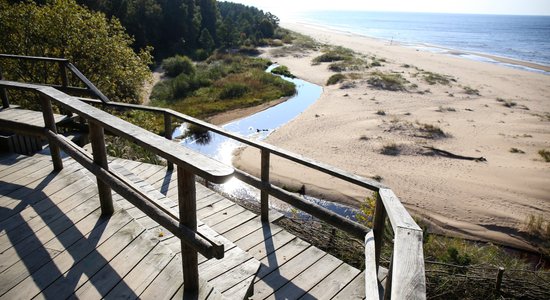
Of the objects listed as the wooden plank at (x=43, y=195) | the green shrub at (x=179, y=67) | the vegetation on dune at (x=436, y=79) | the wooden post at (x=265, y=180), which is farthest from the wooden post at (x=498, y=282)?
the green shrub at (x=179, y=67)

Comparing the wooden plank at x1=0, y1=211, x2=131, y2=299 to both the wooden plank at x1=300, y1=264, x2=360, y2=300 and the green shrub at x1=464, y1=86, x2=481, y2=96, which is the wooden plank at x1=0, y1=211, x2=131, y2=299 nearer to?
the wooden plank at x1=300, y1=264, x2=360, y2=300

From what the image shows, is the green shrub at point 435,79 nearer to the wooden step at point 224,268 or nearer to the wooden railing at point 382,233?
the wooden railing at point 382,233

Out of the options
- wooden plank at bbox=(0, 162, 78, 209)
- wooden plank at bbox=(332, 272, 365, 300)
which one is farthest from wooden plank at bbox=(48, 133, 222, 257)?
wooden plank at bbox=(332, 272, 365, 300)

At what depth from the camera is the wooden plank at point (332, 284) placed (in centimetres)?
362

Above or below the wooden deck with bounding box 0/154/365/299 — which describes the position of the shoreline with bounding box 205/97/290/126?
below

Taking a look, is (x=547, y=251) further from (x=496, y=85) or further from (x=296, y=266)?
(x=496, y=85)

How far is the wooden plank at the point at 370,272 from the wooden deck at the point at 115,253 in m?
0.87

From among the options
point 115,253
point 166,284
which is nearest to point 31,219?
point 115,253

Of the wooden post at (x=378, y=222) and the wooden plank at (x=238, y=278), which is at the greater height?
the wooden post at (x=378, y=222)

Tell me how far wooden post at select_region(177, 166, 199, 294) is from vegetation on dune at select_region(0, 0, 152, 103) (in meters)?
10.9

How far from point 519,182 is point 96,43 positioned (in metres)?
18.3

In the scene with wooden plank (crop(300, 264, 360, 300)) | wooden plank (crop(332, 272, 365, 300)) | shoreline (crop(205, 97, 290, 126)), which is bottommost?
shoreline (crop(205, 97, 290, 126))

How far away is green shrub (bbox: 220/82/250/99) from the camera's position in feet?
108

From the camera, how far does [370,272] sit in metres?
2.48
